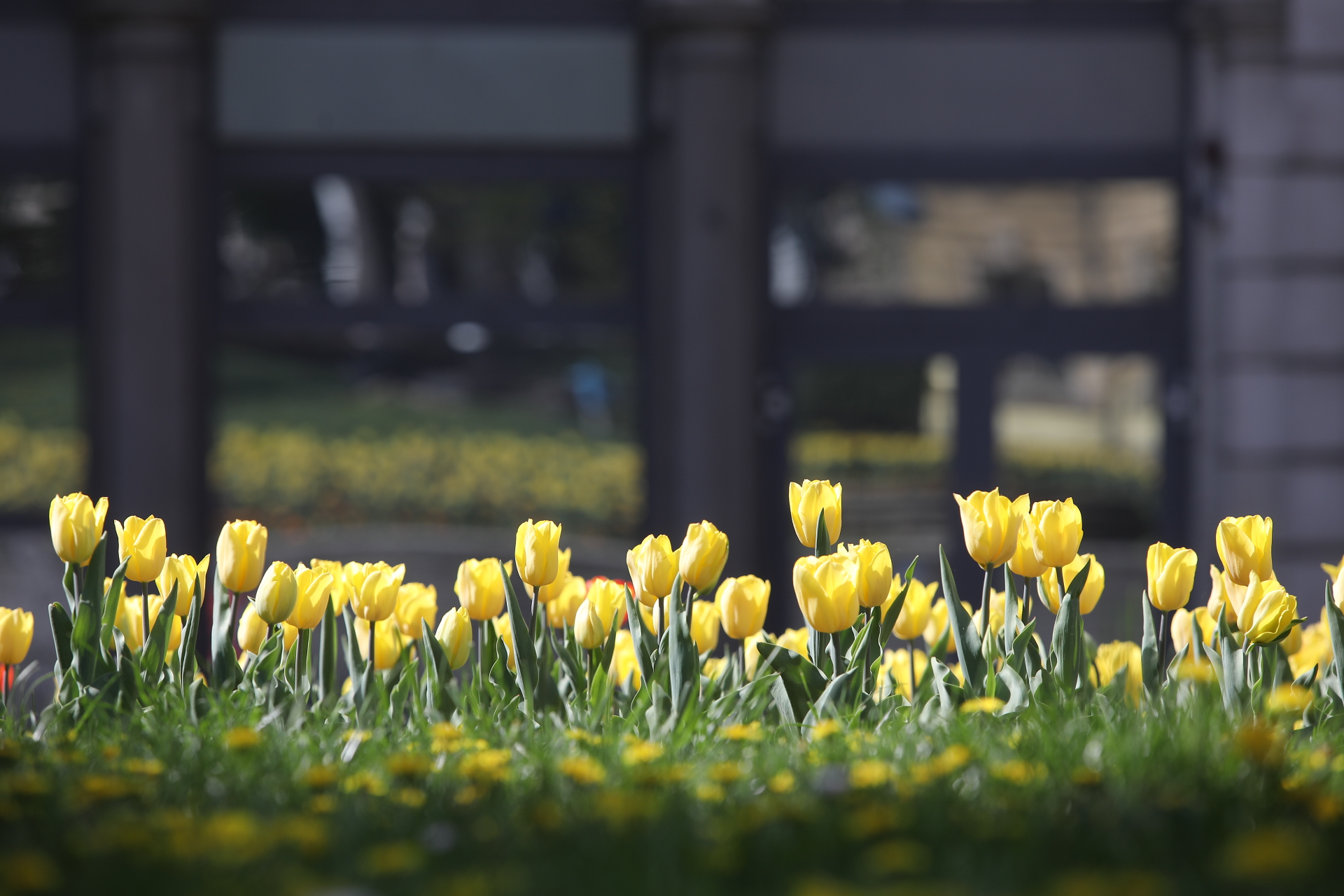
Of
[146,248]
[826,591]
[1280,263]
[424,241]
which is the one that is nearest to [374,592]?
[826,591]

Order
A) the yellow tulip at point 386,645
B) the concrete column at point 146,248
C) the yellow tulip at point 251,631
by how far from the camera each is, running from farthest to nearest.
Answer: the concrete column at point 146,248 → the yellow tulip at point 386,645 → the yellow tulip at point 251,631

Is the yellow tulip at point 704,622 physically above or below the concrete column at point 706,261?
below

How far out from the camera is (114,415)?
26.4 feet

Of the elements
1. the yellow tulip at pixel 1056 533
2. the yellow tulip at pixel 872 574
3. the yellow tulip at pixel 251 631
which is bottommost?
the yellow tulip at pixel 251 631

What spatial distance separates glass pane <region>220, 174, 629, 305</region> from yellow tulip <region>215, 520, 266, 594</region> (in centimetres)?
574

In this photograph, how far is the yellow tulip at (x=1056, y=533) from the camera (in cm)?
260

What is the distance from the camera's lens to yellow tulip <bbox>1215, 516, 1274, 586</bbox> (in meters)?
2.68

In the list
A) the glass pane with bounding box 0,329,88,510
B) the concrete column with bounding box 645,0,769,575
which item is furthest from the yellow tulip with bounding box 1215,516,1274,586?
the glass pane with bounding box 0,329,88,510

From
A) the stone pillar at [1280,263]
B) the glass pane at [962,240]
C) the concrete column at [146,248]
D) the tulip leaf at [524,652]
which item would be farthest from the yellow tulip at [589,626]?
the stone pillar at [1280,263]

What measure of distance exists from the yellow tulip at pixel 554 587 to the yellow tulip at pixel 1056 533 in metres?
1.01

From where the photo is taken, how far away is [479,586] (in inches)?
109

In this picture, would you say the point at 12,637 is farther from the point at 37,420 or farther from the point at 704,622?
the point at 37,420

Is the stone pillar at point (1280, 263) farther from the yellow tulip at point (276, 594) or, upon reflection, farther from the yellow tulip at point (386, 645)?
the yellow tulip at point (276, 594)

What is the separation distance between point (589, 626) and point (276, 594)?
648mm
